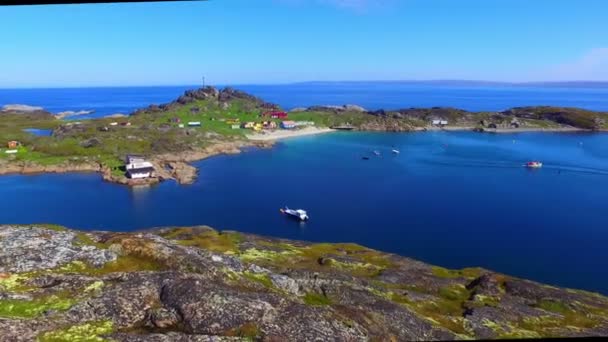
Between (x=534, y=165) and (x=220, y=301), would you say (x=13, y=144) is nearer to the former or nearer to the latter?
(x=220, y=301)

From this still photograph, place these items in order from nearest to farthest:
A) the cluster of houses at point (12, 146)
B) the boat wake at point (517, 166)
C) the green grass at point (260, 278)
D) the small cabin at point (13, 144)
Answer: the green grass at point (260, 278) < the boat wake at point (517, 166) < the cluster of houses at point (12, 146) < the small cabin at point (13, 144)

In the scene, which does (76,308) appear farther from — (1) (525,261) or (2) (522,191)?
(2) (522,191)

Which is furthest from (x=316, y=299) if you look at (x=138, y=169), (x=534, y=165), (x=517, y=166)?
(x=534, y=165)

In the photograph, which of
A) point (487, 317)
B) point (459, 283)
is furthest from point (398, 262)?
point (487, 317)

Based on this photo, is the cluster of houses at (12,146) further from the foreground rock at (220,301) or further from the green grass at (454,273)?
the green grass at (454,273)

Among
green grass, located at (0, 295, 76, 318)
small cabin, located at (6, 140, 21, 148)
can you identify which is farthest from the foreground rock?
small cabin, located at (6, 140, 21, 148)

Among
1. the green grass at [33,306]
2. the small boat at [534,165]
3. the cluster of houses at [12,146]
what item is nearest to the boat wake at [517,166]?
the small boat at [534,165]
